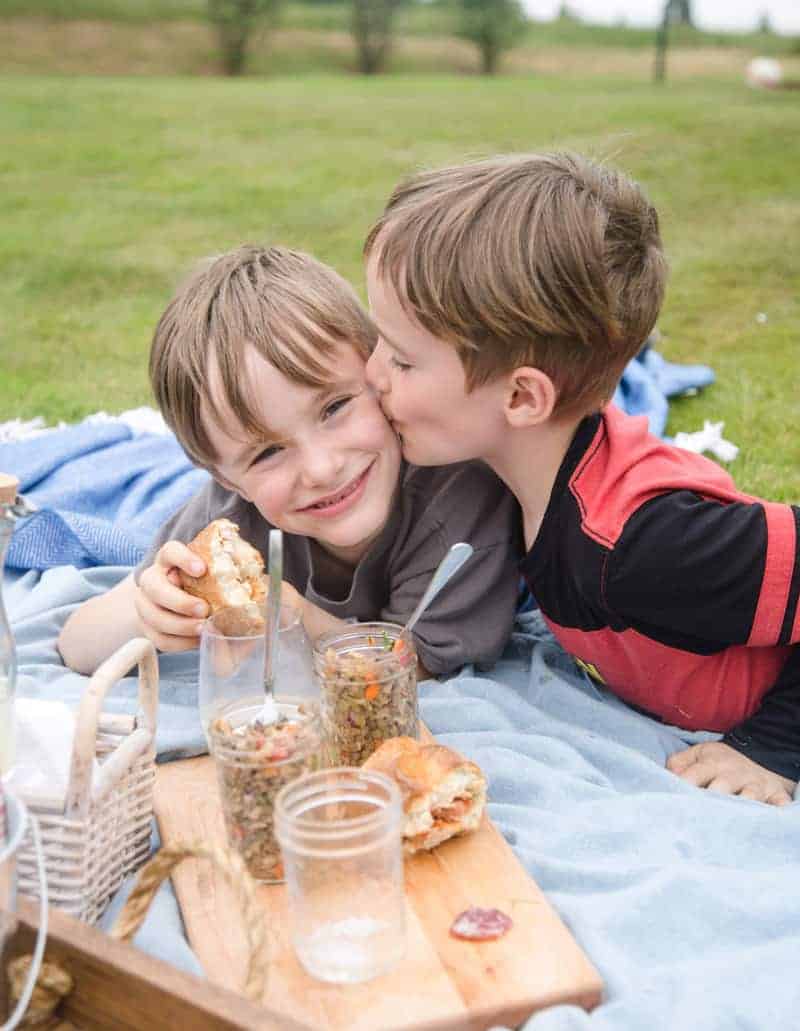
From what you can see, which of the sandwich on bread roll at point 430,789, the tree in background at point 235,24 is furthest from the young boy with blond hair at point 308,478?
the tree in background at point 235,24

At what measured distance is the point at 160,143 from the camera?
44.8 feet

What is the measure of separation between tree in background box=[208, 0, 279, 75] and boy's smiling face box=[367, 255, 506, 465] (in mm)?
20814

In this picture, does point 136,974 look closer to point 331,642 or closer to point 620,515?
point 331,642

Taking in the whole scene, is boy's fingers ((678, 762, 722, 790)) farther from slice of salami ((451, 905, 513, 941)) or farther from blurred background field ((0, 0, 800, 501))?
blurred background field ((0, 0, 800, 501))

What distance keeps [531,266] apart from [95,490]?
77.6 inches

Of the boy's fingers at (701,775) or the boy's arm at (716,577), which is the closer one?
the boy's arm at (716,577)

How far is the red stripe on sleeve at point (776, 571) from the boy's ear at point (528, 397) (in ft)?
1.45

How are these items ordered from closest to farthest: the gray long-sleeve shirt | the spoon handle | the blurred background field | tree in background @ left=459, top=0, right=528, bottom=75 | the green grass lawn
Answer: the spoon handle, the gray long-sleeve shirt, the green grass lawn, the blurred background field, tree in background @ left=459, top=0, right=528, bottom=75

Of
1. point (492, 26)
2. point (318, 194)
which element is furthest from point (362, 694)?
point (492, 26)

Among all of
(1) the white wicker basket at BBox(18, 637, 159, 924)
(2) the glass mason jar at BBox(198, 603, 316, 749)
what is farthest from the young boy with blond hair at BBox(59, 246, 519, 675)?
(1) the white wicker basket at BBox(18, 637, 159, 924)

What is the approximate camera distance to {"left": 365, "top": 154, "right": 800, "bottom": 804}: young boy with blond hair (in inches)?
89.4

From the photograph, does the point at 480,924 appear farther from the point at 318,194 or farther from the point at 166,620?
the point at 318,194

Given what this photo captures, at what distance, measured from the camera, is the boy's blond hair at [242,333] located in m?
2.43

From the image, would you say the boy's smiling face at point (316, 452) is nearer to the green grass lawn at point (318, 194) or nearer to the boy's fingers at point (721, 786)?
the green grass lawn at point (318, 194)
